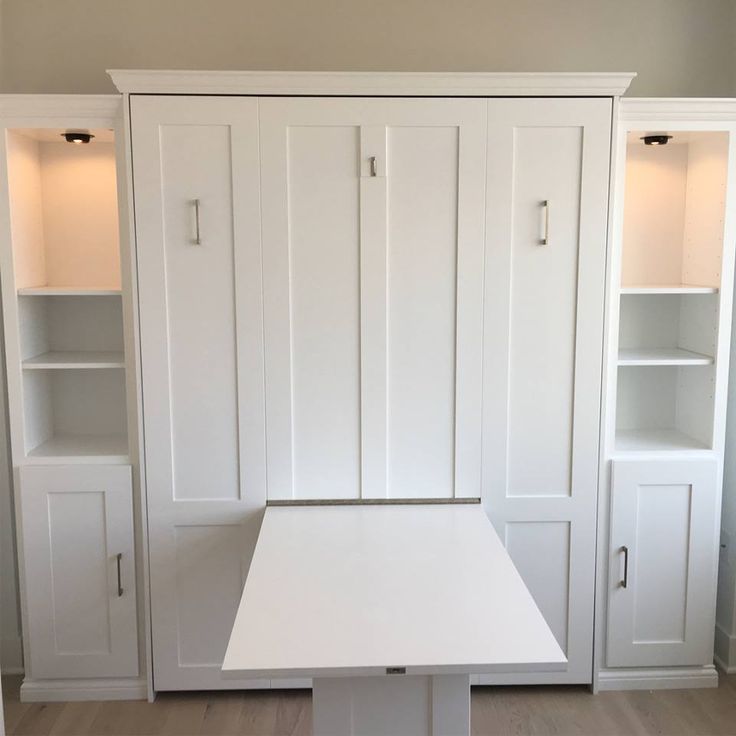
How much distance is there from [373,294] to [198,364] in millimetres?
652

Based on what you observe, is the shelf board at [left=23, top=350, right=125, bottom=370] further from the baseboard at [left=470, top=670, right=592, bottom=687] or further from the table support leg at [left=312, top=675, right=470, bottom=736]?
the baseboard at [left=470, top=670, right=592, bottom=687]

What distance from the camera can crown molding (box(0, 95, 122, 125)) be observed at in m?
2.63

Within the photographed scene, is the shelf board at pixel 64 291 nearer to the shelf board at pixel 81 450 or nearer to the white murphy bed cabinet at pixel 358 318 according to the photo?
the white murphy bed cabinet at pixel 358 318

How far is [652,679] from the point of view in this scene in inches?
116

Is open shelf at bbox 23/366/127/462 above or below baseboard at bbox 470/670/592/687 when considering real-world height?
above

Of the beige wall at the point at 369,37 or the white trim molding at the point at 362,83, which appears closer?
the white trim molding at the point at 362,83

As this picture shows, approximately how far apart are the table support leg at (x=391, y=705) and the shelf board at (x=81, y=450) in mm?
1309

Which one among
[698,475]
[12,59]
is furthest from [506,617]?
[12,59]

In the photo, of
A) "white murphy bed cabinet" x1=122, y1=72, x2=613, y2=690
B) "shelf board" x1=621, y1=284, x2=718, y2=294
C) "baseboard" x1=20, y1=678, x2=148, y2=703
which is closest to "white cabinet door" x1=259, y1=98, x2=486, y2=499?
"white murphy bed cabinet" x1=122, y1=72, x2=613, y2=690

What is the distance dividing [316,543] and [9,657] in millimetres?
1618

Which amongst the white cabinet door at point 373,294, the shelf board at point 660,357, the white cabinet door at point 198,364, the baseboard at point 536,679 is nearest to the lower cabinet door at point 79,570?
the white cabinet door at point 198,364

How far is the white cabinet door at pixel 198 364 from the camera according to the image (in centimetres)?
261

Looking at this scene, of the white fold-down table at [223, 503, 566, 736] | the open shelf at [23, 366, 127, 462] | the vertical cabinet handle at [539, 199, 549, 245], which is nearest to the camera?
the white fold-down table at [223, 503, 566, 736]

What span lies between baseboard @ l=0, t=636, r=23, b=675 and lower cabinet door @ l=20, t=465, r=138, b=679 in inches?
11.8
